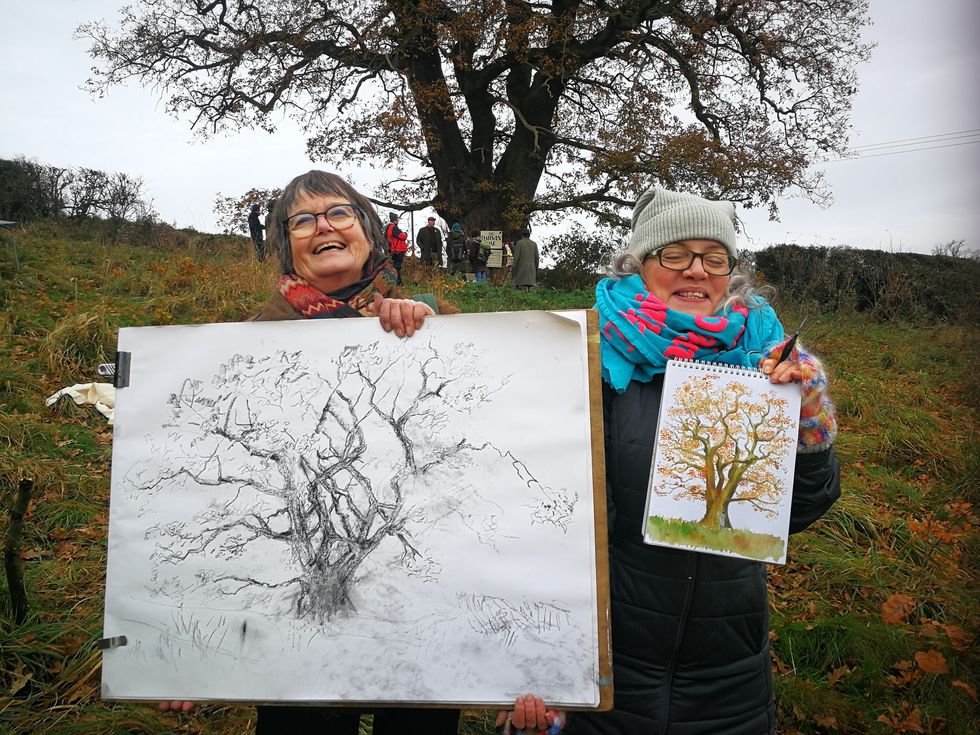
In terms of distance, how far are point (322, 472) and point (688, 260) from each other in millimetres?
1064

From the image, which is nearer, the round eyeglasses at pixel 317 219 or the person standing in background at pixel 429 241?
the round eyeglasses at pixel 317 219

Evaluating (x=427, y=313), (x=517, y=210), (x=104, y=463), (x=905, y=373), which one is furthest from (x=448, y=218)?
(x=427, y=313)

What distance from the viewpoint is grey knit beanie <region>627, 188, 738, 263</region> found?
1655 millimetres

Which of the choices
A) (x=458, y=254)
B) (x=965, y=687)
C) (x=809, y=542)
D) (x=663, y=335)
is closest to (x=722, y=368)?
(x=663, y=335)

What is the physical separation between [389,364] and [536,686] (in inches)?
32.7

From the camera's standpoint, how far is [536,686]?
1.49 m

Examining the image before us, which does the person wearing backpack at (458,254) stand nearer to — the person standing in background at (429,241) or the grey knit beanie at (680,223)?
the person standing in background at (429,241)

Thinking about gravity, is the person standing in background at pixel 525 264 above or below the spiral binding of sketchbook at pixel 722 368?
above

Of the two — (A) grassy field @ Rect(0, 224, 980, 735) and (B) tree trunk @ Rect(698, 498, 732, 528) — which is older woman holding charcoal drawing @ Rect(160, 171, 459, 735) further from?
(A) grassy field @ Rect(0, 224, 980, 735)

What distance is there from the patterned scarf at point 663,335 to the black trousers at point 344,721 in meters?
1.03

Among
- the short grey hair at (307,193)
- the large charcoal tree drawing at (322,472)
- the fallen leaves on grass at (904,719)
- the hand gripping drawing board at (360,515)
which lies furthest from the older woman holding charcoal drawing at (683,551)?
the fallen leaves on grass at (904,719)

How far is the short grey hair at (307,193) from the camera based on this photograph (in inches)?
73.7

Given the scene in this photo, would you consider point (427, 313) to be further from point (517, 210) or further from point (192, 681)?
point (517, 210)

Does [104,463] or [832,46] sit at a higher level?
[832,46]
